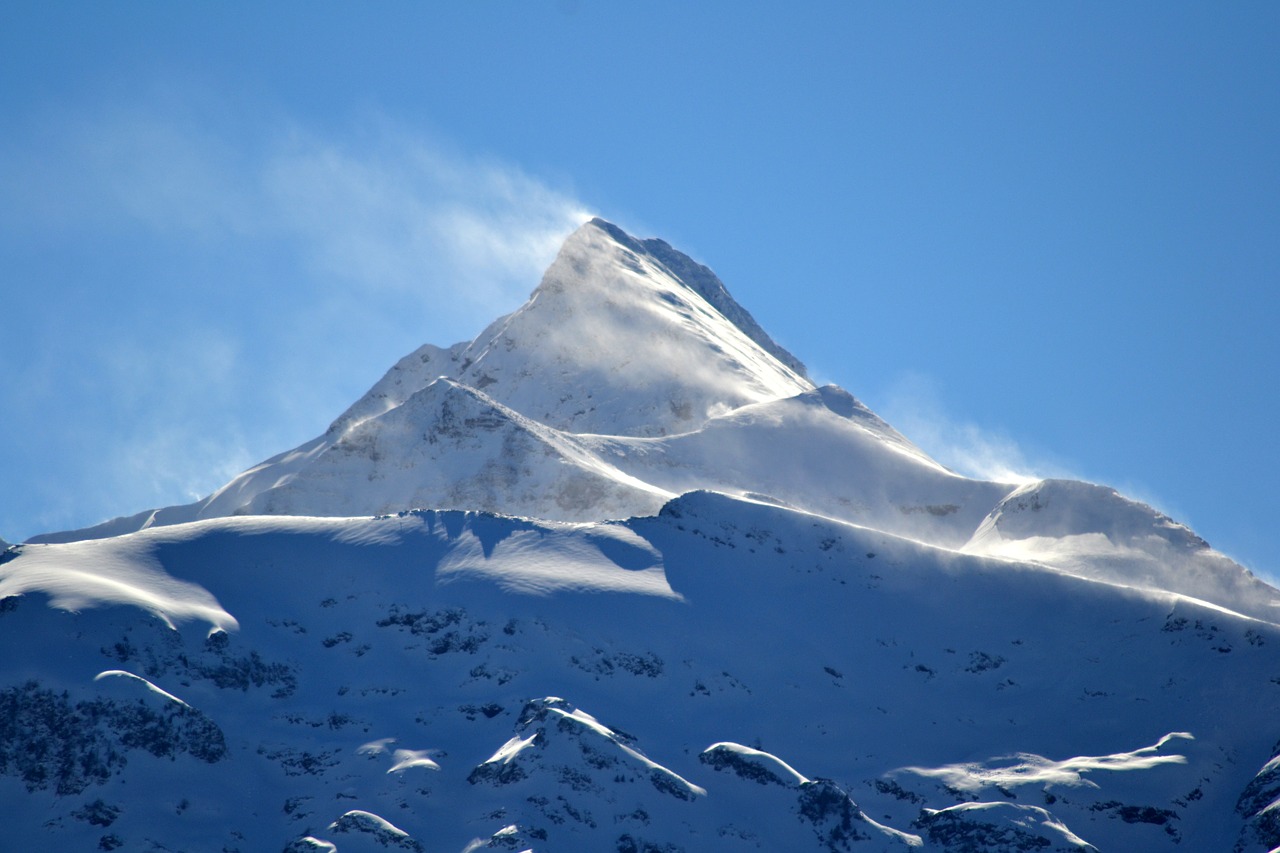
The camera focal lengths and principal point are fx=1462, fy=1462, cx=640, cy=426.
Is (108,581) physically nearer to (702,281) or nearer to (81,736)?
(81,736)

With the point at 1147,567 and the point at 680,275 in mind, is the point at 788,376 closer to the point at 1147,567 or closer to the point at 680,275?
the point at 680,275

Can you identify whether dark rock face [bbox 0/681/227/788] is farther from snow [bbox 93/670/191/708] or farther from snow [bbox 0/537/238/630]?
snow [bbox 0/537/238/630]

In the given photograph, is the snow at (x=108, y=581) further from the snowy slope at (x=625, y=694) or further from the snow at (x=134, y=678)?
the snow at (x=134, y=678)

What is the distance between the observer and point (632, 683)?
68.6 meters

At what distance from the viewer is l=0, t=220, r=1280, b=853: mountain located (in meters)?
58.5

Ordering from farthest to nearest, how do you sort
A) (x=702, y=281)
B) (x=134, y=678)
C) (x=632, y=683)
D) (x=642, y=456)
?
1. (x=702, y=281)
2. (x=642, y=456)
3. (x=632, y=683)
4. (x=134, y=678)

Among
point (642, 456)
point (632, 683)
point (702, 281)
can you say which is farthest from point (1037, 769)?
point (702, 281)

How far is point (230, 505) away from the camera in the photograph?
123 meters

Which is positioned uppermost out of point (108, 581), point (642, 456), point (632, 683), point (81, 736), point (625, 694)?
point (642, 456)

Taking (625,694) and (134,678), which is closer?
(134,678)

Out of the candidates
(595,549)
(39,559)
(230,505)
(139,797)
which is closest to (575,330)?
(230,505)

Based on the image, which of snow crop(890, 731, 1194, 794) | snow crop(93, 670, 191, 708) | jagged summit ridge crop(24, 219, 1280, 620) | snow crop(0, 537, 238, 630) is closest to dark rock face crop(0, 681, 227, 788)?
snow crop(93, 670, 191, 708)

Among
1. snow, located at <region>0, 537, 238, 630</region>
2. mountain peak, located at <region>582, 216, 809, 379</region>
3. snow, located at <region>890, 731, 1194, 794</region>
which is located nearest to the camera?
snow, located at <region>890, 731, 1194, 794</region>

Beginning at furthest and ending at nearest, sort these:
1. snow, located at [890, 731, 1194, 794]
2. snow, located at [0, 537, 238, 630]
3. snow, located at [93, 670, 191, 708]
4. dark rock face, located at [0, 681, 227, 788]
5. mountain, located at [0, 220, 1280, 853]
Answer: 1. snow, located at [0, 537, 238, 630]
2. snow, located at [890, 731, 1194, 794]
3. snow, located at [93, 670, 191, 708]
4. mountain, located at [0, 220, 1280, 853]
5. dark rock face, located at [0, 681, 227, 788]
